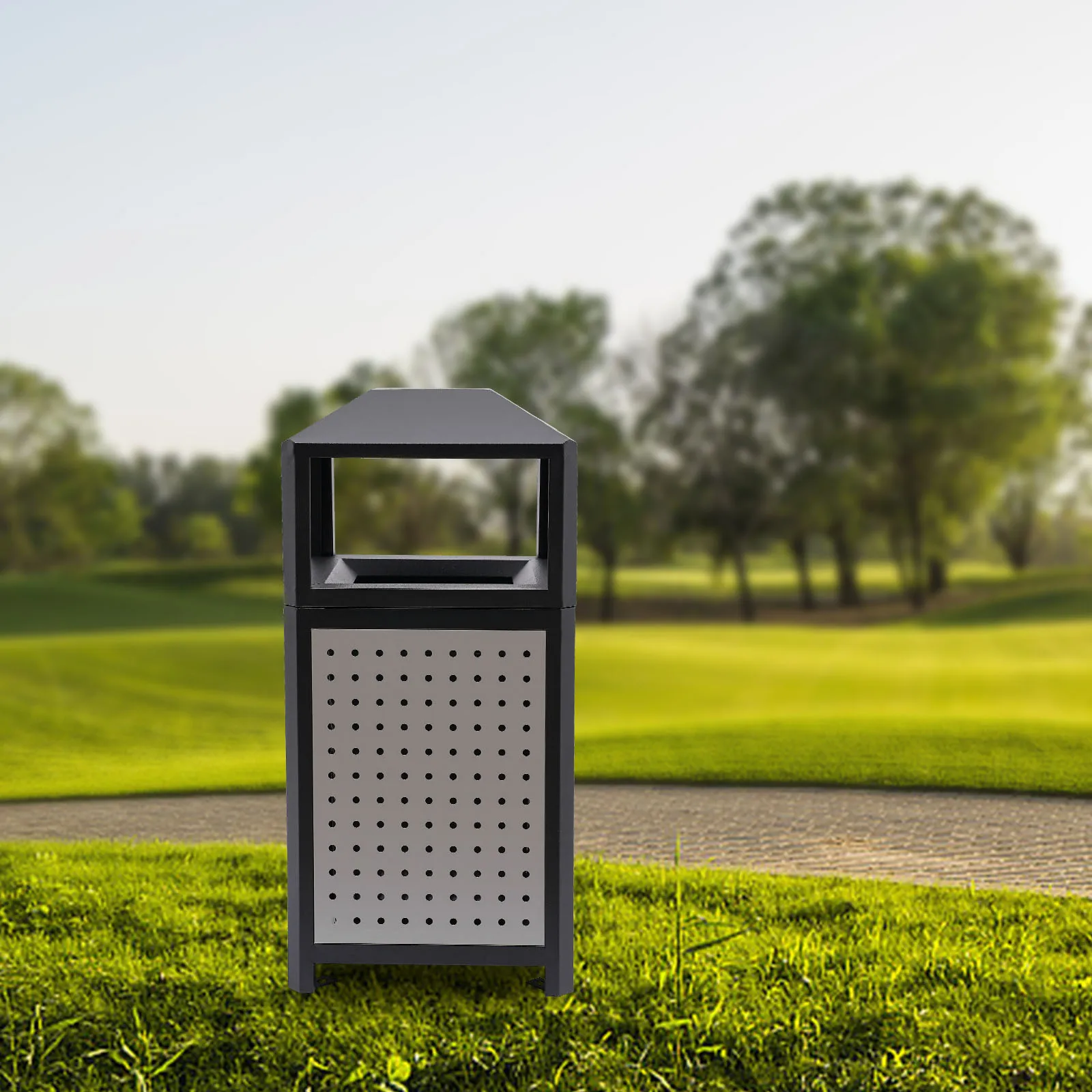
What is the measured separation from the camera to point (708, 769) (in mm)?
9539

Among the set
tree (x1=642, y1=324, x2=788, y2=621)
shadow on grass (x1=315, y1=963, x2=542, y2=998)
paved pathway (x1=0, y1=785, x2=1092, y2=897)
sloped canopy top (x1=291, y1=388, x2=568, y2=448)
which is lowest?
paved pathway (x1=0, y1=785, x2=1092, y2=897)

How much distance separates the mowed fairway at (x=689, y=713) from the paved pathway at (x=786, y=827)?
1.89 ft

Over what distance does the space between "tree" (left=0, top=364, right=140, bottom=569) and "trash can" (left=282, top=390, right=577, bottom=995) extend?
150ft

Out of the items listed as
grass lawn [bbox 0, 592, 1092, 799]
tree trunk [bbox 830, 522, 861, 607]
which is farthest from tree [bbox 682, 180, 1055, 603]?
grass lawn [bbox 0, 592, 1092, 799]

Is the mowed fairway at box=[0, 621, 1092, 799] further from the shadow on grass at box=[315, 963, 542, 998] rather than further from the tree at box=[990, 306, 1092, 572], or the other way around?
the tree at box=[990, 306, 1092, 572]

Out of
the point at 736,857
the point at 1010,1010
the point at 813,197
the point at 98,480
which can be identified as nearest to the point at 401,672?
the point at 1010,1010

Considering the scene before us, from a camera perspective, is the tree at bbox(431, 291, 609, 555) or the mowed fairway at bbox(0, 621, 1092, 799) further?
the tree at bbox(431, 291, 609, 555)

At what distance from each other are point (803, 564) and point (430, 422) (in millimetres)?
35107

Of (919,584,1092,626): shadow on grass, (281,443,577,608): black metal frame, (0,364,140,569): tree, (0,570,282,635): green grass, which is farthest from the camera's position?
(0,364,140,569): tree

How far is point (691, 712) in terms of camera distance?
54.1 feet

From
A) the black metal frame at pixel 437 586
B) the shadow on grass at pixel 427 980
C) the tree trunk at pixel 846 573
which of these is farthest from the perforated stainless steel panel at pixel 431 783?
the tree trunk at pixel 846 573

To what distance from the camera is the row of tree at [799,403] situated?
35.8 metres

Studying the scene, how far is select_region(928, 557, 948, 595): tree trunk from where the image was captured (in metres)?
39.8

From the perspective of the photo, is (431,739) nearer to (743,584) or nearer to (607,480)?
(607,480)
